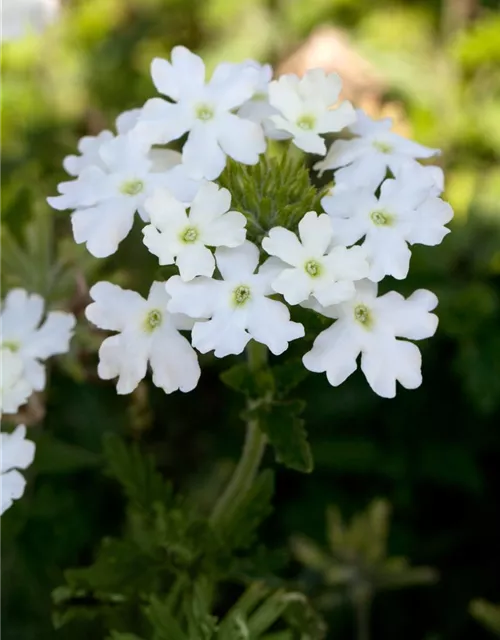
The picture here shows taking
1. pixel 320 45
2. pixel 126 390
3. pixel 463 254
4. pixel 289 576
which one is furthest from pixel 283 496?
pixel 320 45

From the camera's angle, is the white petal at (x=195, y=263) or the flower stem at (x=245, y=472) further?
the flower stem at (x=245, y=472)

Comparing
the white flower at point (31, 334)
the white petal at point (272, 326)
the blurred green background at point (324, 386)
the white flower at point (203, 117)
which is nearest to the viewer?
the white petal at point (272, 326)

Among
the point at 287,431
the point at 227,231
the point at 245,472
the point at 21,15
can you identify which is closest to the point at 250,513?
the point at 245,472

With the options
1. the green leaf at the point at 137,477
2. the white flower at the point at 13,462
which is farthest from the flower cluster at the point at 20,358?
the green leaf at the point at 137,477

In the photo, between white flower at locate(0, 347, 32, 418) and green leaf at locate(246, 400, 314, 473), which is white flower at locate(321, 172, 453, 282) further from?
white flower at locate(0, 347, 32, 418)

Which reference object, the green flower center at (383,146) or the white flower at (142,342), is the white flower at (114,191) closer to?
the white flower at (142,342)

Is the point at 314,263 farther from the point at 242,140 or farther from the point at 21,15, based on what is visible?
the point at 21,15
